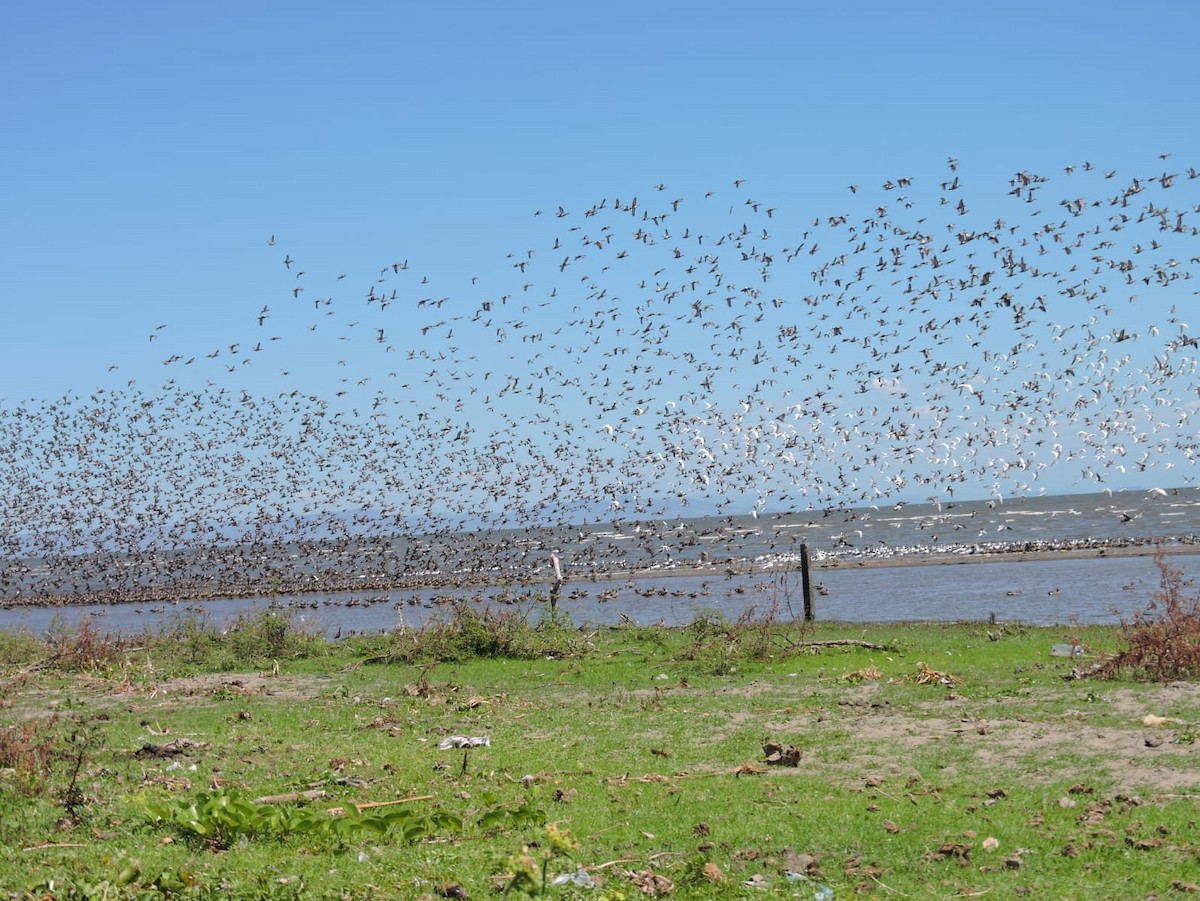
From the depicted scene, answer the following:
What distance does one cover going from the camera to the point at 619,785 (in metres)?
11.4

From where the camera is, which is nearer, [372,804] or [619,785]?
[372,804]

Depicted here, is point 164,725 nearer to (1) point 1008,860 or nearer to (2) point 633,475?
(1) point 1008,860

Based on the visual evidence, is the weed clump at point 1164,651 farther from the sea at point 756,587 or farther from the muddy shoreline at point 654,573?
the muddy shoreline at point 654,573

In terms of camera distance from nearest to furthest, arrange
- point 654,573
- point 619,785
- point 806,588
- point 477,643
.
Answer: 1. point 619,785
2. point 477,643
3. point 806,588
4. point 654,573

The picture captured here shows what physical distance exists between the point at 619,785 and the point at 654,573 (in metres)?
47.6

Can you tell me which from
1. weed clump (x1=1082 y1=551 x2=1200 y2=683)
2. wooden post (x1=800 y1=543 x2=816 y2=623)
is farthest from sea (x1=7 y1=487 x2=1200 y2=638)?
weed clump (x1=1082 y1=551 x2=1200 y2=683)

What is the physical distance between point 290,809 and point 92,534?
71.1 m

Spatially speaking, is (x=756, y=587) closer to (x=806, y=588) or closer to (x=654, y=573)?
(x=806, y=588)

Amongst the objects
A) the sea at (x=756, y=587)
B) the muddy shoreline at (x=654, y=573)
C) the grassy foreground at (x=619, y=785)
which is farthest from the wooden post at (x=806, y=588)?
the muddy shoreline at (x=654, y=573)

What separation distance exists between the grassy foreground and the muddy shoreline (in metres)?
33.4

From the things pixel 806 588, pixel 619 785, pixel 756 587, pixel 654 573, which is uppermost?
pixel 619 785

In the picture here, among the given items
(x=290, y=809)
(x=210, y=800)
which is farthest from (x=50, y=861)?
(x=290, y=809)

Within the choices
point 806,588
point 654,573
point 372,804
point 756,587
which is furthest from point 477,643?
point 654,573

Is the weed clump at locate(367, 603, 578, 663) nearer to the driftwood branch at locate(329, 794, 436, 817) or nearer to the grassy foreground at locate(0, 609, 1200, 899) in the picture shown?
the grassy foreground at locate(0, 609, 1200, 899)
